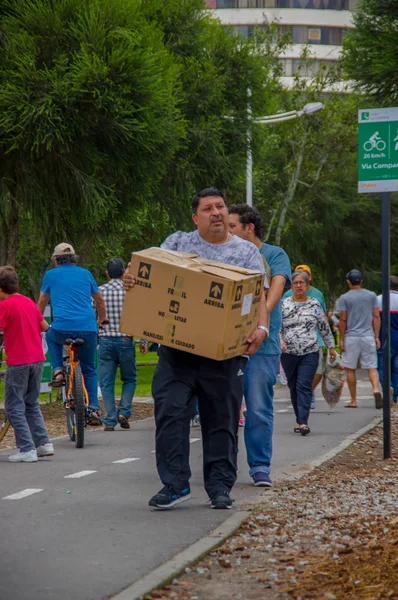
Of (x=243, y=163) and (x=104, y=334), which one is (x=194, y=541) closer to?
(x=104, y=334)

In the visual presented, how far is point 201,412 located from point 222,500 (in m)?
0.55

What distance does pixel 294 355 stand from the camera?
13062 mm

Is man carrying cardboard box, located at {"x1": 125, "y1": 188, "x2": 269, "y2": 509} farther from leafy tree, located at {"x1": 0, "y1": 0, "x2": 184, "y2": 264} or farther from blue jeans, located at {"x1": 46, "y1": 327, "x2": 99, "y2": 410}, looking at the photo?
leafy tree, located at {"x1": 0, "y1": 0, "x2": 184, "y2": 264}

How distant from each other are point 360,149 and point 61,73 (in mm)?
6539

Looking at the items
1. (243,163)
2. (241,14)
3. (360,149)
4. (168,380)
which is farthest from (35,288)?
(241,14)

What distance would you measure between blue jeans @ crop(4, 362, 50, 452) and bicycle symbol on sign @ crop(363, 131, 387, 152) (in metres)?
3.34

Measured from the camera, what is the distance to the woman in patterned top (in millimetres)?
12820

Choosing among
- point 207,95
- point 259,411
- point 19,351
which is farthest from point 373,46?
point 207,95

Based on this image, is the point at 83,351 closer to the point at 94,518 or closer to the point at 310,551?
the point at 94,518

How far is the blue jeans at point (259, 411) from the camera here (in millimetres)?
8336

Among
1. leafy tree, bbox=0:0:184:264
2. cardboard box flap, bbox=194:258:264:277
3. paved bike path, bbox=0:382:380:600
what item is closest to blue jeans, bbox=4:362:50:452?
paved bike path, bbox=0:382:380:600

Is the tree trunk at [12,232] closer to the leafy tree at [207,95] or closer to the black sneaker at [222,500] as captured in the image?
the leafy tree at [207,95]

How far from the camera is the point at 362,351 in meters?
16.7

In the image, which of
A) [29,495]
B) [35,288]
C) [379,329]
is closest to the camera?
[29,495]
